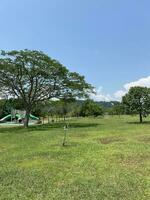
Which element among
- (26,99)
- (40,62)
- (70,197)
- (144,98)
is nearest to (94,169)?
(70,197)

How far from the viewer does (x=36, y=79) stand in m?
34.0

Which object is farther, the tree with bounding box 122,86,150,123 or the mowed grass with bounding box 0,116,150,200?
the tree with bounding box 122,86,150,123

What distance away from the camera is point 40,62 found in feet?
106

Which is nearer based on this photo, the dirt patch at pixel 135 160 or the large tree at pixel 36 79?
the dirt patch at pixel 135 160

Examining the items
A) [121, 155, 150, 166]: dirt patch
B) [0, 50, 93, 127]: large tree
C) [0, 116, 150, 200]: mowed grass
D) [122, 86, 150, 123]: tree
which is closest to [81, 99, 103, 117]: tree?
[122, 86, 150, 123]: tree

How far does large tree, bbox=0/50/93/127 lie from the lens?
1266 inches

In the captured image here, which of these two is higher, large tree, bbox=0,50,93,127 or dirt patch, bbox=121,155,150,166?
large tree, bbox=0,50,93,127

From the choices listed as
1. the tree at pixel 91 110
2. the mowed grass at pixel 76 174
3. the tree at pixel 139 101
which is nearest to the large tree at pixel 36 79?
the tree at pixel 139 101

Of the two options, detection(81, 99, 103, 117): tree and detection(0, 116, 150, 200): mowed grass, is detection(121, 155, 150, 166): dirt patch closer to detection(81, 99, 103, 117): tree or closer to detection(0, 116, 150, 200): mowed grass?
detection(0, 116, 150, 200): mowed grass

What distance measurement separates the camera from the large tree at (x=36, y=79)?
32.2 m

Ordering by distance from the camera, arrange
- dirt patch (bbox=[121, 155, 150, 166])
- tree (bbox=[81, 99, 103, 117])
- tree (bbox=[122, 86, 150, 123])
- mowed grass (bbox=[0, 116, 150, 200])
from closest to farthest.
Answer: mowed grass (bbox=[0, 116, 150, 200]) → dirt patch (bbox=[121, 155, 150, 166]) → tree (bbox=[122, 86, 150, 123]) → tree (bbox=[81, 99, 103, 117])

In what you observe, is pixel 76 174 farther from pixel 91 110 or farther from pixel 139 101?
pixel 91 110

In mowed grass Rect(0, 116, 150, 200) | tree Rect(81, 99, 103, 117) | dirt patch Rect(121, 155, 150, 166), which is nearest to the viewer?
mowed grass Rect(0, 116, 150, 200)

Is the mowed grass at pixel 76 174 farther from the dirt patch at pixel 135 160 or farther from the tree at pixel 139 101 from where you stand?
the tree at pixel 139 101
